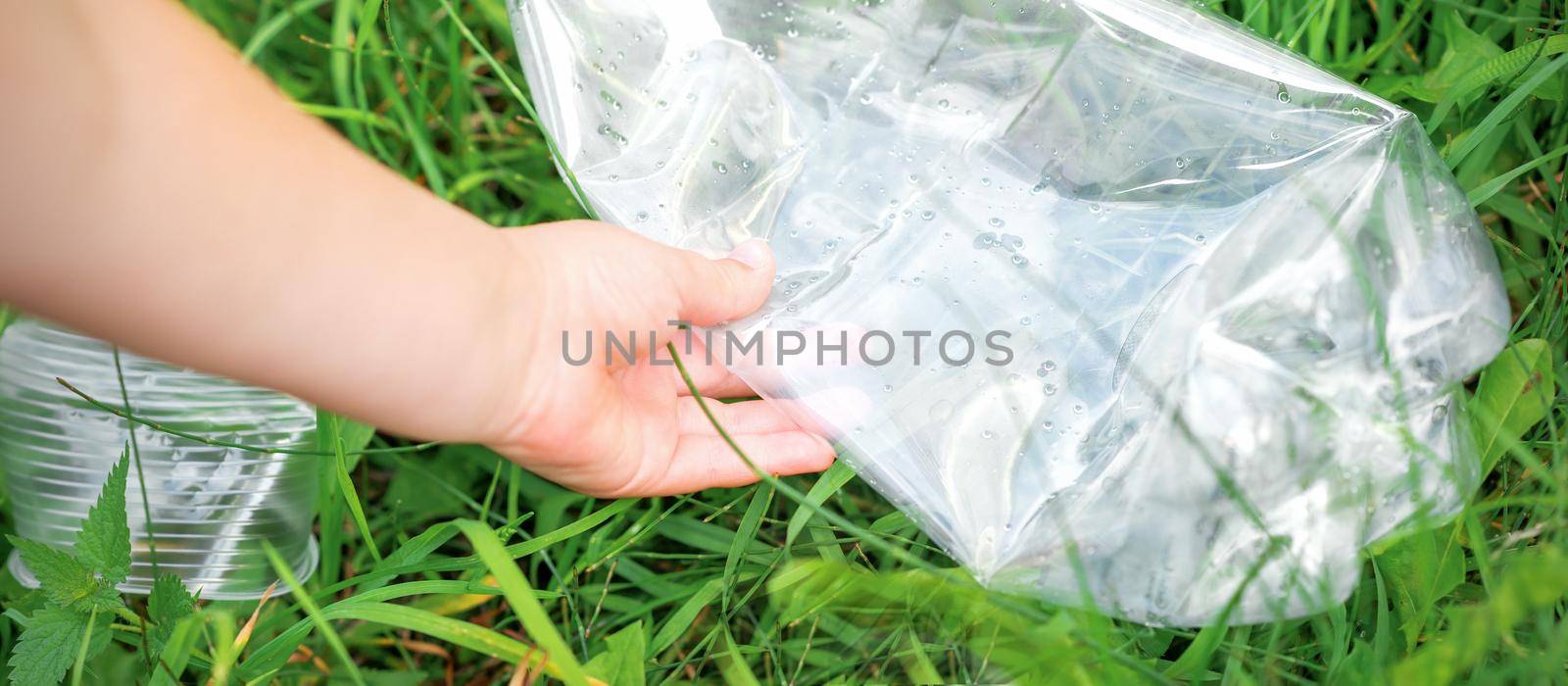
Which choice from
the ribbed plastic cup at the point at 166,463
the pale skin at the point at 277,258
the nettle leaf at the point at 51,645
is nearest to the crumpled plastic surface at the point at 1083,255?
the pale skin at the point at 277,258

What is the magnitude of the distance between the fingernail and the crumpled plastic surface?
55 millimetres

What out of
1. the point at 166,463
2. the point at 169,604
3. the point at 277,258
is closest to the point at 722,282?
the point at 277,258

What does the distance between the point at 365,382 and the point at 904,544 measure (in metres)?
0.59

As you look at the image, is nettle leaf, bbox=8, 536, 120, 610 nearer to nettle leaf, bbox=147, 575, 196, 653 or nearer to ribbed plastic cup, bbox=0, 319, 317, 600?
nettle leaf, bbox=147, 575, 196, 653

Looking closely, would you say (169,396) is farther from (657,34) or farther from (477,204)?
(657,34)

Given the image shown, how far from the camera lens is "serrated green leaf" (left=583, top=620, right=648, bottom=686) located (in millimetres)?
903

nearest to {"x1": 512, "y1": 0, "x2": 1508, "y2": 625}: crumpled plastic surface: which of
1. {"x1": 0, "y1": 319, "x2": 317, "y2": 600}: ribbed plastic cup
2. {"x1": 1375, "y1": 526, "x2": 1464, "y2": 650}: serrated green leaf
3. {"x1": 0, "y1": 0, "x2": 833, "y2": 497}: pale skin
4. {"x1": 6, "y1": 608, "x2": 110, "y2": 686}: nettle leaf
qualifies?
{"x1": 1375, "y1": 526, "x2": 1464, "y2": 650}: serrated green leaf

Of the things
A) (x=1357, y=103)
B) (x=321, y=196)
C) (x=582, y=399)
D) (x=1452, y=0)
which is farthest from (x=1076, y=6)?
(x=321, y=196)

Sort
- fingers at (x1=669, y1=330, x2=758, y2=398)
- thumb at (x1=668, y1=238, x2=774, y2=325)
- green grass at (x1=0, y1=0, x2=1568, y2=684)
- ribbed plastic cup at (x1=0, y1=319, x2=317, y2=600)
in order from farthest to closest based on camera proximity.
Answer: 1. ribbed plastic cup at (x1=0, y1=319, x2=317, y2=600)
2. fingers at (x1=669, y1=330, x2=758, y2=398)
3. thumb at (x1=668, y1=238, x2=774, y2=325)
4. green grass at (x1=0, y1=0, x2=1568, y2=684)

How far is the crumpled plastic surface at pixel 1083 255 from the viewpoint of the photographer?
94cm

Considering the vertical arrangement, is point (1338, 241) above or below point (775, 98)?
below

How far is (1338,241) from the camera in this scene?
3.20 ft

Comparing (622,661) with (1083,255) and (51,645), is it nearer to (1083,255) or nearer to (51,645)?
(51,645)

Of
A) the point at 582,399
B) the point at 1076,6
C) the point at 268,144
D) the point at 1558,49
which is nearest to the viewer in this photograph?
the point at 268,144
